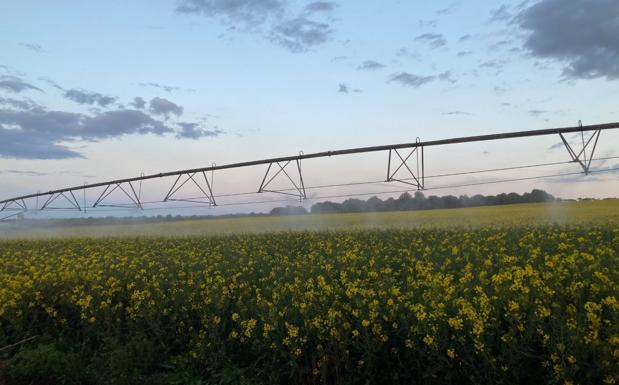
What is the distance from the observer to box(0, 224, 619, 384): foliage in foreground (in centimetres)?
521

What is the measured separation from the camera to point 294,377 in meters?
6.31

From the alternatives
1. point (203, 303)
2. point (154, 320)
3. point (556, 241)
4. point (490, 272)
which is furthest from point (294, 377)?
point (556, 241)

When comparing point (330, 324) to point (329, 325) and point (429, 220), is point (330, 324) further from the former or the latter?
point (429, 220)

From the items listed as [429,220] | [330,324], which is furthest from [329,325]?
[429,220]

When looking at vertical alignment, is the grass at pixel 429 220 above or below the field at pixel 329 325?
above

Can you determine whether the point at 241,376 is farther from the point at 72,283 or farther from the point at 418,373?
the point at 72,283

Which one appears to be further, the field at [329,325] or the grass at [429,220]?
the grass at [429,220]

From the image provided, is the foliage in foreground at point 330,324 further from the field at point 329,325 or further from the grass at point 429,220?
the grass at point 429,220

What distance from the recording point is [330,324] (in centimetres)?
623

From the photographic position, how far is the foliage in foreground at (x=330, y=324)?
521 centimetres

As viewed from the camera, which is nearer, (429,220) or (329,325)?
(329,325)

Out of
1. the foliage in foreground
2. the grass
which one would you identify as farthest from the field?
the grass

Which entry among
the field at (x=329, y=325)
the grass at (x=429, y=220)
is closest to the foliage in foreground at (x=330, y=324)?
the field at (x=329, y=325)

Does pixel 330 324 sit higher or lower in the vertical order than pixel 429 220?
lower
